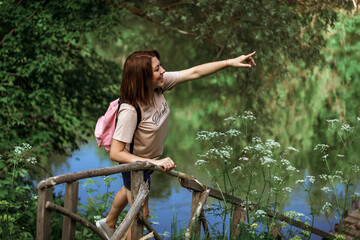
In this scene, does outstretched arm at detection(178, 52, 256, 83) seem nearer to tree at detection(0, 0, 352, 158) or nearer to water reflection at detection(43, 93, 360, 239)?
tree at detection(0, 0, 352, 158)

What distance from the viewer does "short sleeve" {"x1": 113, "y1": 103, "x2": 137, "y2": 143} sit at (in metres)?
2.96

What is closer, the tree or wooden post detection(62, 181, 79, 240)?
wooden post detection(62, 181, 79, 240)

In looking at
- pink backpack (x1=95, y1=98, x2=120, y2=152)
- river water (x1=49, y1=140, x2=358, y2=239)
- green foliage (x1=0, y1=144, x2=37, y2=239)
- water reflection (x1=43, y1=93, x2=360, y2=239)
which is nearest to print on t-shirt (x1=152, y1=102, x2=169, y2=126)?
pink backpack (x1=95, y1=98, x2=120, y2=152)

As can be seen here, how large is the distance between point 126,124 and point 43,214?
70 centimetres

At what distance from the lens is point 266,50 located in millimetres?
7770

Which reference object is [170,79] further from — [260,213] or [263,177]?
[263,177]

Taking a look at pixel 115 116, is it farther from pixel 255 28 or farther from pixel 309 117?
pixel 309 117

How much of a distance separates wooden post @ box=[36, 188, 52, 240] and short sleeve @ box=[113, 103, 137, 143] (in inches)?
23.3

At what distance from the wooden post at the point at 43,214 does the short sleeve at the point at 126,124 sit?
0.59 m

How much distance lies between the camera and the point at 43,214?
2494 millimetres


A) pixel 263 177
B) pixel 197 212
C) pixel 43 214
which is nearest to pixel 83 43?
pixel 263 177

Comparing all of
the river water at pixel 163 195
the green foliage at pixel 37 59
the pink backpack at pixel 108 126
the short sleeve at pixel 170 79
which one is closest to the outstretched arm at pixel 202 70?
the short sleeve at pixel 170 79

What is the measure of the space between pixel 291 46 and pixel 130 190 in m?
5.22

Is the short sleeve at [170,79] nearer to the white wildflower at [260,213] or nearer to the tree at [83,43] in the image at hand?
the white wildflower at [260,213]
